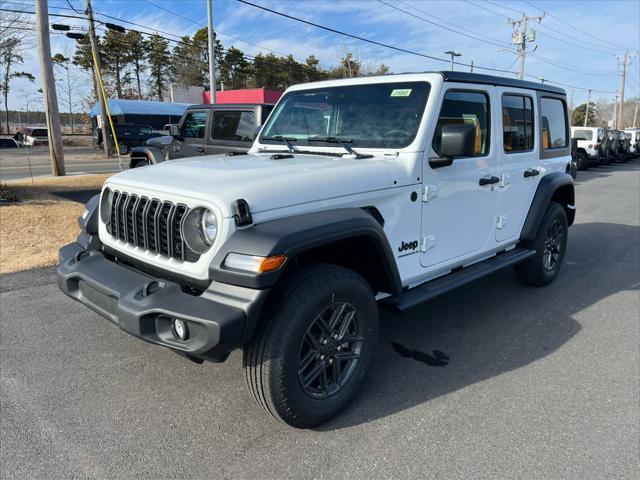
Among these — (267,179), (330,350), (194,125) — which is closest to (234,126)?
(194,125)

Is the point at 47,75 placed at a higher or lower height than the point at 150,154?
higher

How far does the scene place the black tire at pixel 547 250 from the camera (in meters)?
4.71

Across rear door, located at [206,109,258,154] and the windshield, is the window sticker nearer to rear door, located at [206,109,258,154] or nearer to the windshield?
the windshield

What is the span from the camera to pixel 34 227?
6938mm

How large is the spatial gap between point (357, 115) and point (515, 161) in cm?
159

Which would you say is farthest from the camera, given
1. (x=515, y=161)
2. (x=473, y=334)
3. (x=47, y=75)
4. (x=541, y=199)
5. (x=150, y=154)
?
(x=47, y=75)

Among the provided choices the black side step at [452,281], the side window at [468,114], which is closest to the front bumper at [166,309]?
the black side step at [452,281]

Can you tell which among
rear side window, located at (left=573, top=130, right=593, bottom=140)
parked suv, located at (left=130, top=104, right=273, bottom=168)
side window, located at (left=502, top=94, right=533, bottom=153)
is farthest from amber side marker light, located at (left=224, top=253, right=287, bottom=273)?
rear side window, located at (left=573, top=130, right=593, bottom=140)

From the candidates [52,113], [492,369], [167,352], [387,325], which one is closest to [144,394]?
[167,352]

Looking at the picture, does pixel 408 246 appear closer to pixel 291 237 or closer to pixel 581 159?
pixel 291 237

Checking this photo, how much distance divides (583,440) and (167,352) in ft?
8.82

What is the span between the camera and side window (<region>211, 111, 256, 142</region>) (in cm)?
824

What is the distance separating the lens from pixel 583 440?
8.54 feet

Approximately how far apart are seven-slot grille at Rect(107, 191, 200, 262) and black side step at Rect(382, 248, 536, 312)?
1340 mm
